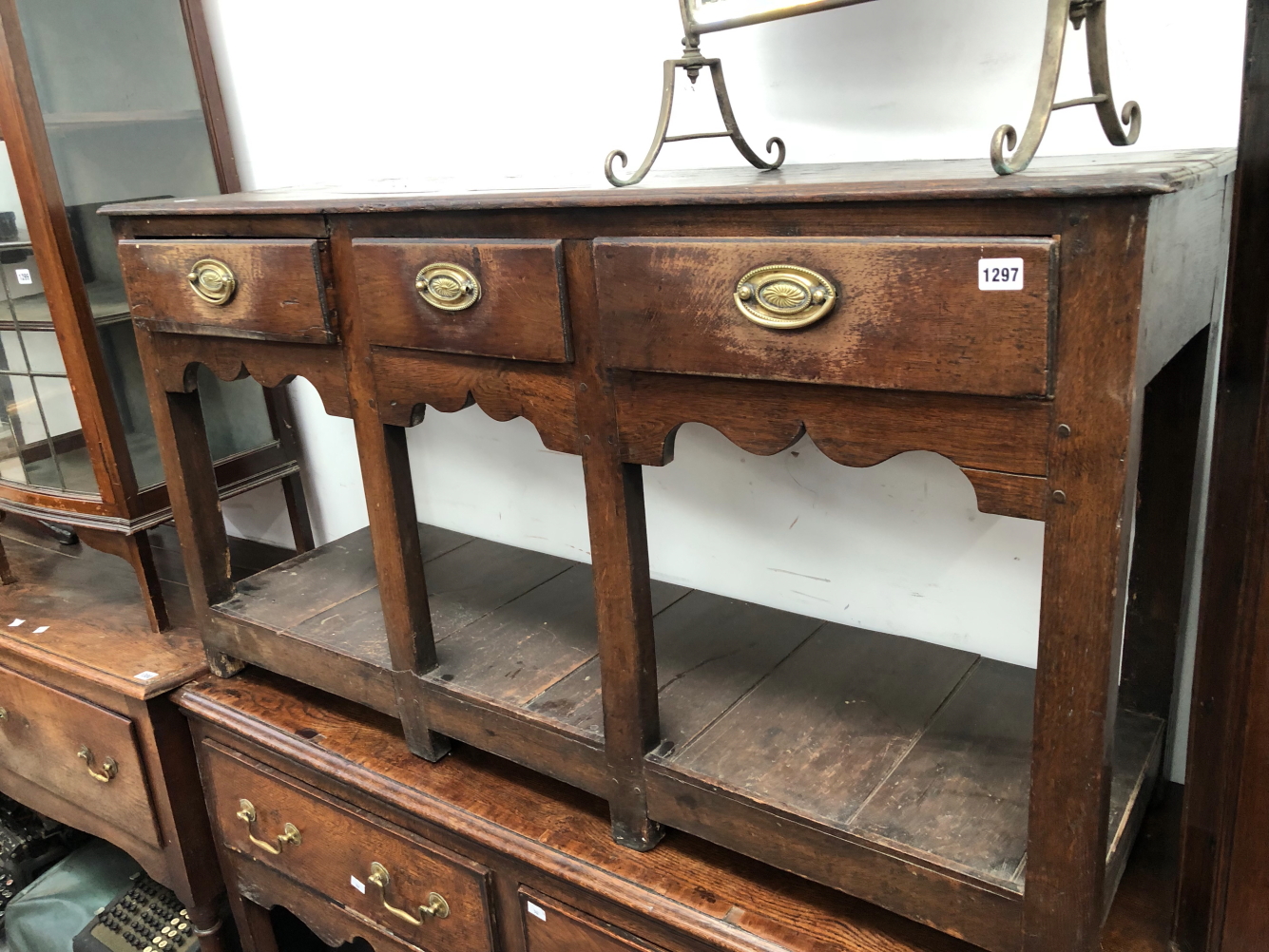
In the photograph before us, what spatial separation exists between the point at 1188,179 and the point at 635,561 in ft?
2.01

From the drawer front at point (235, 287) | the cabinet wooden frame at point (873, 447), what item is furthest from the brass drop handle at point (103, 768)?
the drawer front at point (235, 287)

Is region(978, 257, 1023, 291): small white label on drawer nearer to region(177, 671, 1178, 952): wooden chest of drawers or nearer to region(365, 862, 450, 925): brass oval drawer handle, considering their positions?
region(177, 671, 1178, 952): wooden chest of drawers

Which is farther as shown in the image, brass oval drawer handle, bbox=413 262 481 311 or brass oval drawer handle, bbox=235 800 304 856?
brass oval drawer handle, bbox=235 800 304 856

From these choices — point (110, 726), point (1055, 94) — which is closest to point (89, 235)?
point (110, 726)

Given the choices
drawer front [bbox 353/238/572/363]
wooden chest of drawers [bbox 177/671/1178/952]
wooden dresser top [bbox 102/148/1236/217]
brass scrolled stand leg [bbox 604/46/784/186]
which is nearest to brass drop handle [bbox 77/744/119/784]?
wooden chest of drawers [bbox 177/671/1178/952]

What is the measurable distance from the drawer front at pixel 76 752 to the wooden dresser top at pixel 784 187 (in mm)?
898

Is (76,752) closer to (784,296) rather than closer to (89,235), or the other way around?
(89,235)

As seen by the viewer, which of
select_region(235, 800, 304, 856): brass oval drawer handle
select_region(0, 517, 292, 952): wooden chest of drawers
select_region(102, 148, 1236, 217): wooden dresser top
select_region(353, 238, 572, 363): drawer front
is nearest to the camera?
select_region(102, 148, 1236, 217): wooden dresser top

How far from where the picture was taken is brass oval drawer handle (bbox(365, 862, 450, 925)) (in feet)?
4.45

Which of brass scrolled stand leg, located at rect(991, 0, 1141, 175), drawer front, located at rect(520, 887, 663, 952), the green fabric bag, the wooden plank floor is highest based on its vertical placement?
brass scrolled stand leg, located at rect(991, 0, 1141, 175)

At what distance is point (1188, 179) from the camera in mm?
714

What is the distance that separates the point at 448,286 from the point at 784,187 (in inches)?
15.7

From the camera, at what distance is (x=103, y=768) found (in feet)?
5.74

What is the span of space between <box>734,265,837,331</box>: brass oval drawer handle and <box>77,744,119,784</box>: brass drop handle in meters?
1.48
